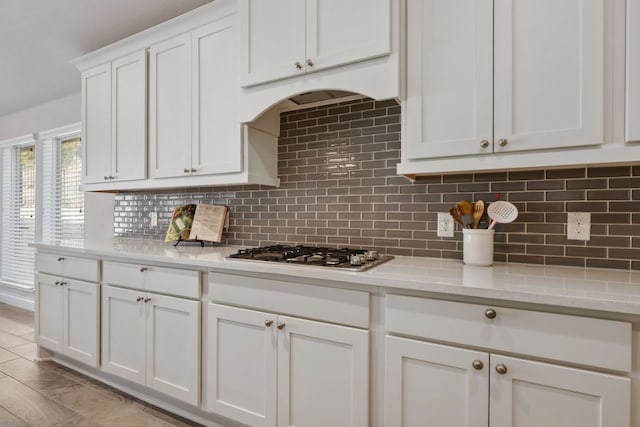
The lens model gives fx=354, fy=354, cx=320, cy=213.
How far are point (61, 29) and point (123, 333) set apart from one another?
221 cm

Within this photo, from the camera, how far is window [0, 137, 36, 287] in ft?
14.7

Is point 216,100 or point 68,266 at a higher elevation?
point 216,100

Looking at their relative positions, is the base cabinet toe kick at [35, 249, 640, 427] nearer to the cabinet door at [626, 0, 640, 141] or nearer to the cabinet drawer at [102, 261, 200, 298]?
the cabinet drawer at [102, 261, 200, 298]

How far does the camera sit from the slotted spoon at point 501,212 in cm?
157

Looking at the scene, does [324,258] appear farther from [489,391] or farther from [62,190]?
[62,190]

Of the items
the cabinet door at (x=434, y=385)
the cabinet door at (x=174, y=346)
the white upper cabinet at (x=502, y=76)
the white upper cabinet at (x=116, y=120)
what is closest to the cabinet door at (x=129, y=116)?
the white upper cabinet at (x=116, y=120)

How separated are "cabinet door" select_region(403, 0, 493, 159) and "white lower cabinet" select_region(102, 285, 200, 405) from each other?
4.74 ft

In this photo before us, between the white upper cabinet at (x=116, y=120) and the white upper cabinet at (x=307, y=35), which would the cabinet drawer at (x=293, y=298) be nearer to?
the white upper cabinet at (x=307, y=35)

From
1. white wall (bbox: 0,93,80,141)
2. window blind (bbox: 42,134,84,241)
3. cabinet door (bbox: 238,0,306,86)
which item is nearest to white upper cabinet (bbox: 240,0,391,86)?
cabinet door (bbox: 238,0,306,86)

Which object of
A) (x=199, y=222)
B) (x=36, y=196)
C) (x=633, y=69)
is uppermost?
(x=633, y=69)

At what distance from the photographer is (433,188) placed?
73.4 inches

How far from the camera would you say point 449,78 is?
1491 mm

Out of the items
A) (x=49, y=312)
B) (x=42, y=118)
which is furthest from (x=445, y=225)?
(x=42, y=118)

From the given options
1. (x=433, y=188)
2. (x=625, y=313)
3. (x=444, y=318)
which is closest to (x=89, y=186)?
(x=433, y=188)
